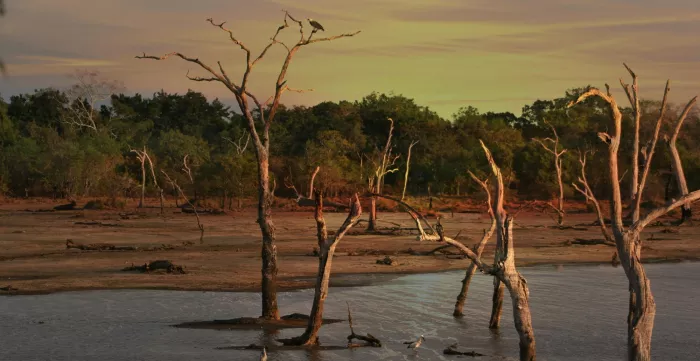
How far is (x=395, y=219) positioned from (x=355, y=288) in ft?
96.7

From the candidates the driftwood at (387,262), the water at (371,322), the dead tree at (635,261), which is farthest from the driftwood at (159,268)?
the dead tree at (635,261)

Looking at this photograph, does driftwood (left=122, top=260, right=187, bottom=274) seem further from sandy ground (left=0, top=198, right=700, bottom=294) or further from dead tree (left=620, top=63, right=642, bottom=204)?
dead tree (left=620, top=63, right=642, bottom=204)

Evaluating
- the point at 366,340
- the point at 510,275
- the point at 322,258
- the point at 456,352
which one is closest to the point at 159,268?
the point at 366,340

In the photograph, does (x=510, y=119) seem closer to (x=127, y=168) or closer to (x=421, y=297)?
(x=127, y=168)

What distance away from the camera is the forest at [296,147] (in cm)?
6838

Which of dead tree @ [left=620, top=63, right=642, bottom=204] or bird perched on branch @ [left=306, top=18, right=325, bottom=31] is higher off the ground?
bird perched on branch @ [left=306, top=18, right=325, bottom=31]

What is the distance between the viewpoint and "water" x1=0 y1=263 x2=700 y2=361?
1773 centimetres

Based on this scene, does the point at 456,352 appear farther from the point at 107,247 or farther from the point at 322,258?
the point at 107,247

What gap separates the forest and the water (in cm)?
2601

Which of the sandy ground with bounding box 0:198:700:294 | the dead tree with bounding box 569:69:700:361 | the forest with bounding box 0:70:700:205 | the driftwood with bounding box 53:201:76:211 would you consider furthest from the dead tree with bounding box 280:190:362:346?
the driftwood with bounding box 53:201:76:211

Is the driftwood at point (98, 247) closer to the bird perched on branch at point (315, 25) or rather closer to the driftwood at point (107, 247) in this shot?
the driftwood at point (107, 247)

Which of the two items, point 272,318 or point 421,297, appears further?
point 421,297

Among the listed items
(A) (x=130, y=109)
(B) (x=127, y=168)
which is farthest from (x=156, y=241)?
(A) (x=130, y=109)

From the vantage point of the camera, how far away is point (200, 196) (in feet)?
208
